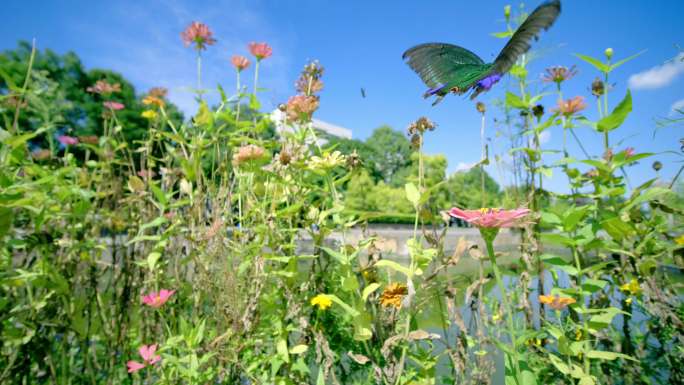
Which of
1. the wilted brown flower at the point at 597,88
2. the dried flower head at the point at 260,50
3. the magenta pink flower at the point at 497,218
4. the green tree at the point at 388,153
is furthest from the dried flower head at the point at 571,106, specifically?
the green tree at the point at 388,153

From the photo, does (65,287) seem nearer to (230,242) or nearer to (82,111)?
(230,242)

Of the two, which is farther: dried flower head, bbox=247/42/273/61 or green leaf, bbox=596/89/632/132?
dried flower head, bbox=247/42/273/61

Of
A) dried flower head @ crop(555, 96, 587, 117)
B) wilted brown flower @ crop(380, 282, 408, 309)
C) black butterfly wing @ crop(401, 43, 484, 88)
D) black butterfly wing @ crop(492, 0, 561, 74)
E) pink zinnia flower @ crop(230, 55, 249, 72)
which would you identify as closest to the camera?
black butterfly wing @ crop(492, 0, 561, 74)

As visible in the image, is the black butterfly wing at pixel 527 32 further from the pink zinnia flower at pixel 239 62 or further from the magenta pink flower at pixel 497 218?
the pink zinnia flower at pixel 239 62

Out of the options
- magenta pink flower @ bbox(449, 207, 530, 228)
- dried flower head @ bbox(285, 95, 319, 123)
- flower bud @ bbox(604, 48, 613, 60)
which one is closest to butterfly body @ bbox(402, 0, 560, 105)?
magenta pink flower @ bbox(449, 207, 530, 228)

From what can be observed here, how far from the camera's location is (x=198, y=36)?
130cm

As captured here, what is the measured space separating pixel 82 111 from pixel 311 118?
743 inches

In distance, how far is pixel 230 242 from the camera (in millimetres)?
932

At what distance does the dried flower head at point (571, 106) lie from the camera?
98cm

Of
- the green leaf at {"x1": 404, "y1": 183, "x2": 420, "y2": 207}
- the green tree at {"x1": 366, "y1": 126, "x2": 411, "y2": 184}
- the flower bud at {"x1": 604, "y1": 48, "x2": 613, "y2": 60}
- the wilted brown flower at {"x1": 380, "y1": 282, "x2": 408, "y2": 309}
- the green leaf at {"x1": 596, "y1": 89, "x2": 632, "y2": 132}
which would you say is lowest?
the wilted brown flower at {"x1": 380, "y1": 282, "x2": 408, "y2": 309}

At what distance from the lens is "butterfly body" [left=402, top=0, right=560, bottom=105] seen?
16.9 inches

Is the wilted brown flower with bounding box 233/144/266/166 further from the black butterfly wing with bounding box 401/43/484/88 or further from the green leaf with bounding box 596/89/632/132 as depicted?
the green leaf with bounding box 596/89/632/132

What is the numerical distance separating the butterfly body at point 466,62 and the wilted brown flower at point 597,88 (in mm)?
692

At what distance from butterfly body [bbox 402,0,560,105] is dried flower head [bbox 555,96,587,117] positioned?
0.59 meters
